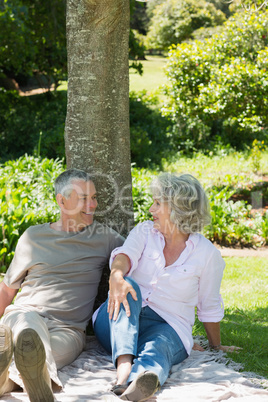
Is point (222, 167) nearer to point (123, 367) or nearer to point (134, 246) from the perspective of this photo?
point (134, 246)

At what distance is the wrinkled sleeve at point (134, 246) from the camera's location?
10.3 feet

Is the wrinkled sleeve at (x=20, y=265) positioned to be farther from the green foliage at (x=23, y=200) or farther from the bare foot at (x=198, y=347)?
the green foliage at (x=23, y=200)

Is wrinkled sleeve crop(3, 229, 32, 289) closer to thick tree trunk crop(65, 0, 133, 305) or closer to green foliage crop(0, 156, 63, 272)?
thick tree trunk crop(65, 0, 133, 305)

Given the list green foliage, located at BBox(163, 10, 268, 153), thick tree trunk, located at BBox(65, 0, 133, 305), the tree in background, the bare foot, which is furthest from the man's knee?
the tree in background

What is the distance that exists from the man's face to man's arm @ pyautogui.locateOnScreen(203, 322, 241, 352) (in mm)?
1095

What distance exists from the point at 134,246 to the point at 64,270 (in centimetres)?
52

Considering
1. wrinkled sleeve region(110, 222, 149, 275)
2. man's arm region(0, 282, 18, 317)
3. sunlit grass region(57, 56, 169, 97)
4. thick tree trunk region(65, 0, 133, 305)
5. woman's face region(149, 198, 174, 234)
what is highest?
sunlit grass region(57, 56, 169, 97)

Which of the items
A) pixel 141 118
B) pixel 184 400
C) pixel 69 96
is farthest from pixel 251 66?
pixel 184 400

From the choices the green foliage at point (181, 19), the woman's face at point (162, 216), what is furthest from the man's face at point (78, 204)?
the green foliage at point (181, 19)

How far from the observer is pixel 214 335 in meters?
3.31

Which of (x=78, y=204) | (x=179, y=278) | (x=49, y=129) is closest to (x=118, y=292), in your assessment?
(x=179, y=278)

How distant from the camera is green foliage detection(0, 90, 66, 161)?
12226 millimetres

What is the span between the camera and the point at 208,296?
10.5ft

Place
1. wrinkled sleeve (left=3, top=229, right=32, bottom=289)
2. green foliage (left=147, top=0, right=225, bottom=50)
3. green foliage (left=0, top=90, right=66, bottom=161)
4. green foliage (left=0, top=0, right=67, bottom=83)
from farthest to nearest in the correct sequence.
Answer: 1. green foliage (left=147, top=0, right=225, bottom=50)
2. green foliage (left=0, top=0, right=67, bottom=83)
3. green foliage (left=0, top=90, right=66, bottom=161)
4. wrinkled sleeve (left=3, top=229, right=32, bottom=289)
